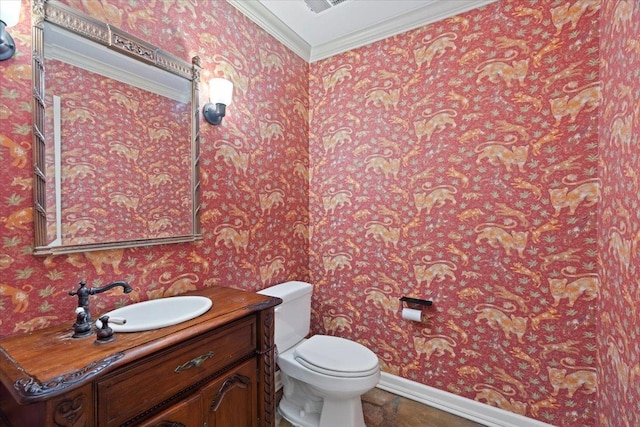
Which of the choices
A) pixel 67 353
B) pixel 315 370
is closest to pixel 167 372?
pixel 67 353

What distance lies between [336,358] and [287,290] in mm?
513

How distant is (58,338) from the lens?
3.16 ft

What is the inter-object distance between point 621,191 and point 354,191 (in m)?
1.41

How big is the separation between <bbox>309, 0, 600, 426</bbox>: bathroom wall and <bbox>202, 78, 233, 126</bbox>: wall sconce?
35.8 inches

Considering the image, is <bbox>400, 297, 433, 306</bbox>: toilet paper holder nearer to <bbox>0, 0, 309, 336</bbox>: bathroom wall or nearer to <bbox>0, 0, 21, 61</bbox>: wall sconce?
<bbox>0, 0, 309, 336</bbox>: bathroom wall

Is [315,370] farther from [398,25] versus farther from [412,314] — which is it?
[398,25]

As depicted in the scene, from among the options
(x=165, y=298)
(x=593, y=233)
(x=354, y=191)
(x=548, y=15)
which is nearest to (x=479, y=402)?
(x=593, y=233)

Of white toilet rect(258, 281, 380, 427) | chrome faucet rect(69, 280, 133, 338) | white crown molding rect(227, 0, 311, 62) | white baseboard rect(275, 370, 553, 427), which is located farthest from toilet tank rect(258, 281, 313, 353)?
white crown molding rect(227, 0, 311, 62)

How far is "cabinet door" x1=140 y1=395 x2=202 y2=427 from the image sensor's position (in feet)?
3.09

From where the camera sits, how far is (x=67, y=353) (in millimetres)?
854

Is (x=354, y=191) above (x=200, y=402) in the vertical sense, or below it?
above

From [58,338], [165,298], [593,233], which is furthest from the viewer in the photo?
[593,233]

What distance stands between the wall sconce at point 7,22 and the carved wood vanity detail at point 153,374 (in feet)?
3.18

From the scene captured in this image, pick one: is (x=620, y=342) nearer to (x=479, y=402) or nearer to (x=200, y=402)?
(x=479, y=402)
